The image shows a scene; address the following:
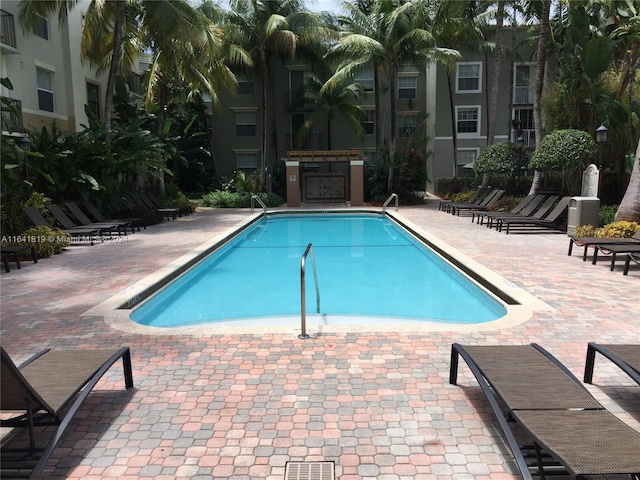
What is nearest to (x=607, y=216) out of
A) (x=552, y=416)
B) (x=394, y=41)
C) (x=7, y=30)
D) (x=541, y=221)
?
(x=541, y=221)

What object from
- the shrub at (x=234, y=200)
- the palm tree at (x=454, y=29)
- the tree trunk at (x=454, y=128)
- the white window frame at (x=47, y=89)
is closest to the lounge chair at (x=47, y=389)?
the white window frame at (x=47, y=89)

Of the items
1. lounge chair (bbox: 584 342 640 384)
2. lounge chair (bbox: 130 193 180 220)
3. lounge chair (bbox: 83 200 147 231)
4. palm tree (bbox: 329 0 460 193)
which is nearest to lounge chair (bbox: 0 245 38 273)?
lounge chair (bbox: 83 200 147 231)

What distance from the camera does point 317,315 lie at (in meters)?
7.67

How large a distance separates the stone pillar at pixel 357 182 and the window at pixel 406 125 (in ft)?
27.4

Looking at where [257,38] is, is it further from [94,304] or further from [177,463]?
[177,463]

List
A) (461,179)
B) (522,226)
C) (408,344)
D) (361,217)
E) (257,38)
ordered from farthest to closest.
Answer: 1. (461,179)
2. (257,38)
3. (361,217)
4. (522,226)
5. (408,344)

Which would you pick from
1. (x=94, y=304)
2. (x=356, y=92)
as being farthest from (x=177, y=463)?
(x=356, y=92)

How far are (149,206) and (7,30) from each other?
751 centimetres

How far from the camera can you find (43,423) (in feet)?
10.6

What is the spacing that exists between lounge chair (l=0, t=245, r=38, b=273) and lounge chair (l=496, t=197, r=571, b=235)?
11838 mm

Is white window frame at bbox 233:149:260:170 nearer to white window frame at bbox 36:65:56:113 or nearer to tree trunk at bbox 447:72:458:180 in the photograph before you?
tree trunk at bbox 447:72:458:180

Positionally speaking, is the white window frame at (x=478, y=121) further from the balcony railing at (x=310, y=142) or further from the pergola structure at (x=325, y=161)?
the pergola structure at (x=325, y=161)

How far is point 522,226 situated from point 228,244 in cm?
893

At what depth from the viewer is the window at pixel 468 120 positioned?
101ft
